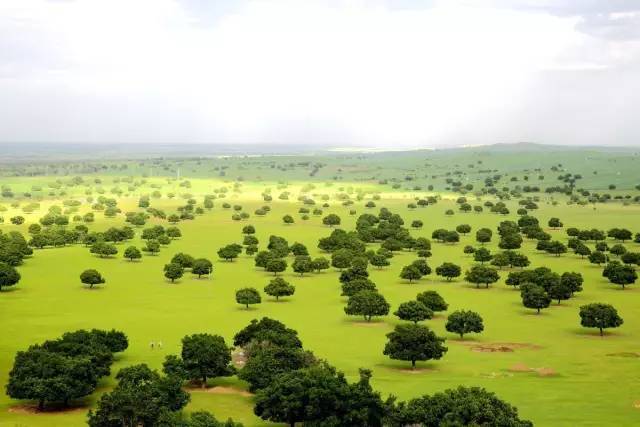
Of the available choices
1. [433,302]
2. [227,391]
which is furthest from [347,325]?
[227,391]

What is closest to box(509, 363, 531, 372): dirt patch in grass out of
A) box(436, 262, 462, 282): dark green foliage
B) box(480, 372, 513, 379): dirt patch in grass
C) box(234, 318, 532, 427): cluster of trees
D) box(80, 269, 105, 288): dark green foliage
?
box(480, 372, 513, 379): dirt patch in grass

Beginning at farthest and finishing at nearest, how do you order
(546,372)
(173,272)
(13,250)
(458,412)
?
(13,250), (173,272), (546,372), (458,412)

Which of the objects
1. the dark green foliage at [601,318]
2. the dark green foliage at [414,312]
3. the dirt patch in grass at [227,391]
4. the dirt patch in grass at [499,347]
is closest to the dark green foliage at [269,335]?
the dirt patch in grass at [227,391]

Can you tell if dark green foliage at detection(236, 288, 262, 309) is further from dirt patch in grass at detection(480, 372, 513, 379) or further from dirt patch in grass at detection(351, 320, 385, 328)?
dirt patch in grass at detection(480, 372, 513, 379)

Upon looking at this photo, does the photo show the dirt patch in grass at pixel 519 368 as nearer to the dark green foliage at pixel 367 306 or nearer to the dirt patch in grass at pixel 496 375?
the dirt patch in grass at pixel 496 375

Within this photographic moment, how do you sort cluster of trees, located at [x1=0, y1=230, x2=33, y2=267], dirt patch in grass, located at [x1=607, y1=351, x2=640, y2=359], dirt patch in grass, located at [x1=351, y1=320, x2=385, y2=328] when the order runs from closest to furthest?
dirt patch in grass, located at [x1=607, y1=351, x2=640, y2=359] < dirt patch in grass, located at [x1=351, y1=320, x2=385, y2=328] < cluster of trees, located at [x1=0, y1=230, x2=33, y2=267]

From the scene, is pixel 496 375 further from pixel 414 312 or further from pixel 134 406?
pixel 134 406

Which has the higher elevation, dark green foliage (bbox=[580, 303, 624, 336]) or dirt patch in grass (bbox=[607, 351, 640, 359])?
dark green foliage (bbox=[580, 303, 624, 336])

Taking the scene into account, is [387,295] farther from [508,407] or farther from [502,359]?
[508,407]
